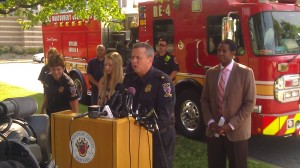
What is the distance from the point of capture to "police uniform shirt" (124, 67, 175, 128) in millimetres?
3244

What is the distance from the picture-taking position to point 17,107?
267 cm

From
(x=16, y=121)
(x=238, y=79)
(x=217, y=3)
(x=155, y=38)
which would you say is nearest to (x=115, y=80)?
(x=238, y=79)

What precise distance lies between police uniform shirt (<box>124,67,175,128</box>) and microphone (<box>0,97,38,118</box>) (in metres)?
0.82

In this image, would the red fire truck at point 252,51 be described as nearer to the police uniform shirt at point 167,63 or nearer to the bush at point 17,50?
the police uniform shirt at point 167,63

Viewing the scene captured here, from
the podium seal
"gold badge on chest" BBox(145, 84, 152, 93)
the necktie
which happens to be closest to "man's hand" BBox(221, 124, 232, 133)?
the necktie

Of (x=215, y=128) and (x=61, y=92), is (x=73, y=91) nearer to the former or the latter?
(x=61, y=92)

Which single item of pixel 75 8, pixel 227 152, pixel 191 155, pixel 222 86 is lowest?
pixel 191 155

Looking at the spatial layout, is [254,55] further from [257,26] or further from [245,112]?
[245,112]

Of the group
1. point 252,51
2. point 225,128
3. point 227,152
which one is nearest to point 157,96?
point 225,128

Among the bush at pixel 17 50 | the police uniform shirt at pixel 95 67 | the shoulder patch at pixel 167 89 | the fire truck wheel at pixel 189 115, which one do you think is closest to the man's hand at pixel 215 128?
the shoulder patch at pixel 167 89

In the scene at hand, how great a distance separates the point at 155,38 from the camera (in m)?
7.89

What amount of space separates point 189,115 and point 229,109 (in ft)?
9.72

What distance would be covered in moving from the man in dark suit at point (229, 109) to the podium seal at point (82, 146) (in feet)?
5.98

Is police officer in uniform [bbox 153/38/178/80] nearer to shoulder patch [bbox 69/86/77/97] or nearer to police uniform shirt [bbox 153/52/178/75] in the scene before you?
police uniform shirt [bbox 153/52/178/75]
